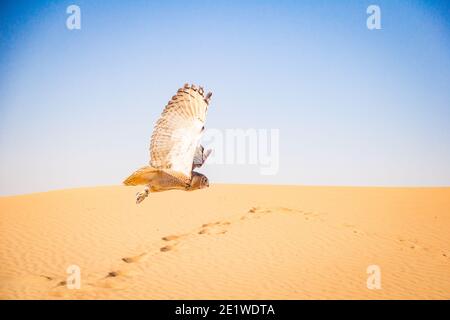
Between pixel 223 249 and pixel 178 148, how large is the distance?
5.88m

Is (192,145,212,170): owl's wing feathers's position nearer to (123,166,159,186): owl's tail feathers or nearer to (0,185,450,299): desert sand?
(123,166,159,186): owl's tail feathers

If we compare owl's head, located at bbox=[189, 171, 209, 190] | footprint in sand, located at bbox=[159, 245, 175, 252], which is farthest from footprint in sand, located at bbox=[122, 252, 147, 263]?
owl's head, located at bbox=[189, 171, 209, 190]

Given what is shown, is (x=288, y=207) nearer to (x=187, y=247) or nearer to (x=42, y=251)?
(x=187, y=247)

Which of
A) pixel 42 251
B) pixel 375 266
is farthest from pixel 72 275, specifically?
pixel 375 266

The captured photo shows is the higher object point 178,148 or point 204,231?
point 178,148

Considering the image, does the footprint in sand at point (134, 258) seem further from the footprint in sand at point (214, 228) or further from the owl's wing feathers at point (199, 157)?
the owl's wing feathers at point (199, 157)

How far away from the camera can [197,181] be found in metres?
6.17

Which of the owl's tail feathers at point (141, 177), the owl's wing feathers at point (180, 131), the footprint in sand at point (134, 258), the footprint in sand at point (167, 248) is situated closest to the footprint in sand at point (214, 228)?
the footprint in sand at point (167, 248)

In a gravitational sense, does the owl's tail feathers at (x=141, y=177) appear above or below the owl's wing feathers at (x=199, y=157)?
below

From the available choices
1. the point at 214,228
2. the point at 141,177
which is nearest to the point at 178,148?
the point at 141,177

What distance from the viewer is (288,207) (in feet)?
58.7

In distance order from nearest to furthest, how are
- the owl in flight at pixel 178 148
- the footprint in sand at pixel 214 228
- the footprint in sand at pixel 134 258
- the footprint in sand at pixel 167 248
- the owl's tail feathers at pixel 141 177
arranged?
the owl's tail feathers at pixel 141 177, the owl in flight at pixel 178 148, the footprint in sand at pixel 134 258, the footprint in sand at pixel 167 248, the footprint in sand at pixel 214 228

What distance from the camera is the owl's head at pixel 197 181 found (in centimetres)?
608

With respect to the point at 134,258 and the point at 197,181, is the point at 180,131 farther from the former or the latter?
the point at 134,258
